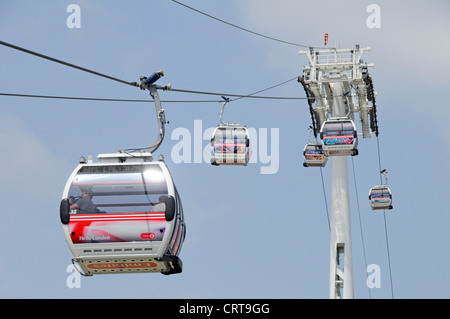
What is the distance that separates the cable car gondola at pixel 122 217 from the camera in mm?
29219

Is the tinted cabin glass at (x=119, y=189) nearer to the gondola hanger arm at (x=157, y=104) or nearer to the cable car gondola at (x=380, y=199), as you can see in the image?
the gondola hanger arm at (x=157, y=104)

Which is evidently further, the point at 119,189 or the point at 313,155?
the point at 313,155

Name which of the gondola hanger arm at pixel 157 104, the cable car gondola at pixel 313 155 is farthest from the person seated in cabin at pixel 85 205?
the cable car gondola at pixel 313 155

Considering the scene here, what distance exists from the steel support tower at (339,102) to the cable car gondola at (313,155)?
Result: 4.39 ft

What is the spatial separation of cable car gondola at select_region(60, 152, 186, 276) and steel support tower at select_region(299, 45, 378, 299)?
2582cm

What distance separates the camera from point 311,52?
55844 millimetres

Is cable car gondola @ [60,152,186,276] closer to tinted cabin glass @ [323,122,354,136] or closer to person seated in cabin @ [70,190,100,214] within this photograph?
person seated in cabin @ [70,190,100,214]

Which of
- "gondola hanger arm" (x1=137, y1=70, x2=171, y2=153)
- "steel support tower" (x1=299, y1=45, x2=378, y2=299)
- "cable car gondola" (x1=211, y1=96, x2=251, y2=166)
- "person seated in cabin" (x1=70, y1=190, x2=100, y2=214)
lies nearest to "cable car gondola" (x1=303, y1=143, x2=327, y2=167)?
"steel support tower" (x1=299, y1=45, x2=378, y2=299)

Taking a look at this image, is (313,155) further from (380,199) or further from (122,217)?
(122,217)

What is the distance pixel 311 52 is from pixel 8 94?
2892 cm

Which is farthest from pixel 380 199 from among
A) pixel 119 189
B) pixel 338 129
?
pixel 119 189

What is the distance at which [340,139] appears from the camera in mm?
46594

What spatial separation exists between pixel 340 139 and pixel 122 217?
18463mm
